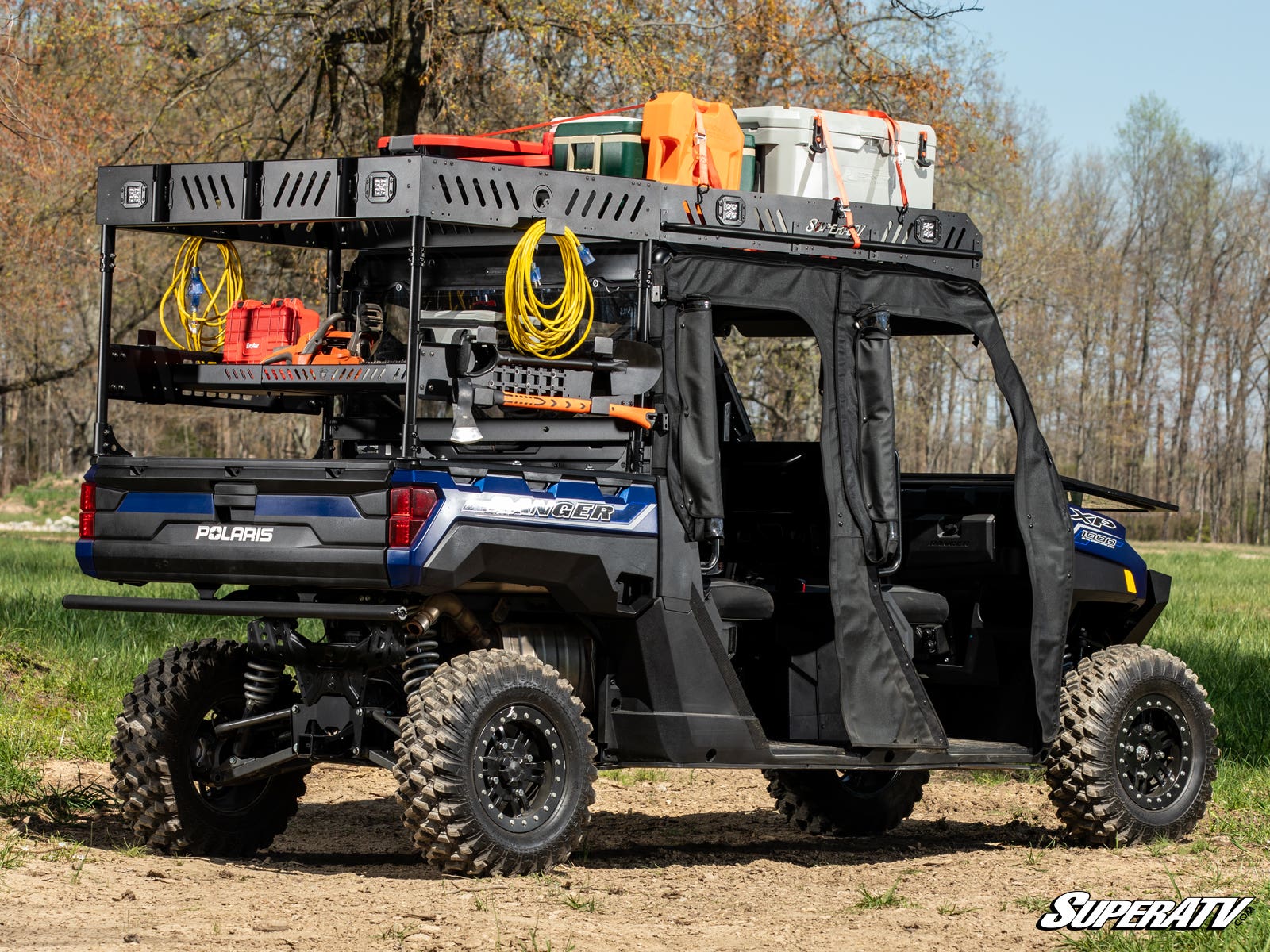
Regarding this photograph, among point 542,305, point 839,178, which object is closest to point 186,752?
point 542,305

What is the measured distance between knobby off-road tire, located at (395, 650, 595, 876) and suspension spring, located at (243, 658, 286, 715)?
94cm

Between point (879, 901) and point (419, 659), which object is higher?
point (419, 659)

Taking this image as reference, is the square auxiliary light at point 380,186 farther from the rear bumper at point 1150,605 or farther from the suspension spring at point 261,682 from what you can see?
the rear bumper at point 1150,605

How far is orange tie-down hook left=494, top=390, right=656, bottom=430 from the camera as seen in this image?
659cm

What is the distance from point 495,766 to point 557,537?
0.89 meters

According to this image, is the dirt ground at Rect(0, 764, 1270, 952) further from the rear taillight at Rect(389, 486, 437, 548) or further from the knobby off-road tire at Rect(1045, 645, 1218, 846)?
the rear taillight at Rect(389, 486, 437, 548)

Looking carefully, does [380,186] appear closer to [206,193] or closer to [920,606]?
[206,193]

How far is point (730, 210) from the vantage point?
285 inches

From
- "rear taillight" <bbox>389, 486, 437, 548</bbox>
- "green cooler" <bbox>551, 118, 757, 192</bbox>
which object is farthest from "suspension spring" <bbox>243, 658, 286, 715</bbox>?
"green cooler" <bbox>551, 118, 757, 192</bbox>

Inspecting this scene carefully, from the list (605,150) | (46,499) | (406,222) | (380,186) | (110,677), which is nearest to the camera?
(380,186)

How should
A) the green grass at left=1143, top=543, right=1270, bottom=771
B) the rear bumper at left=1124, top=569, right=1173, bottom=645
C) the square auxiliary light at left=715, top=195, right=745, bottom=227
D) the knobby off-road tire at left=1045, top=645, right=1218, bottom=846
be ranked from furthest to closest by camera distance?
the green grass at left=1143, top=543, right=1270, bottom=771 < the rear bumper at left=1124, top=569, right=1173, bottom=645 < the knobby off-road tire at left=1045, top=645, right=1218, bottom=846 < the square auxiliary light at left=715, top=195, right=745, bottom=227

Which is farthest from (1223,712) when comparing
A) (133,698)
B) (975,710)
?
(133,698)

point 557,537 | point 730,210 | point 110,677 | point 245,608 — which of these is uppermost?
point 730,210

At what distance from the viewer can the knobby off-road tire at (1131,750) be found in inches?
319
